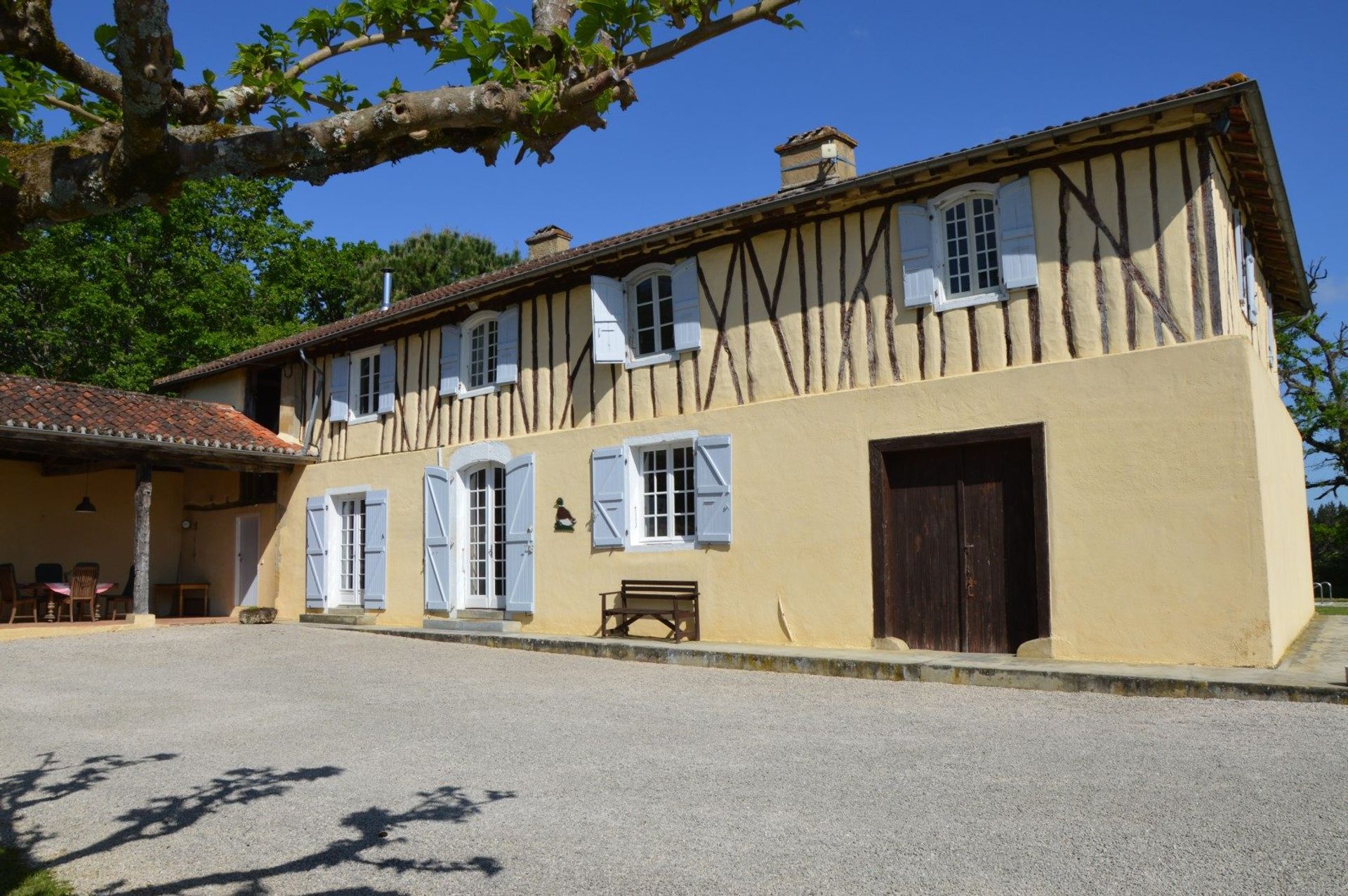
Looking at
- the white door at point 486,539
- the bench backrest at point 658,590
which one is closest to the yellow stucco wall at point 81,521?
the white door at point 486,539

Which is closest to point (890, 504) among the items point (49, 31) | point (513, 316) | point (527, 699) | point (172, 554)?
point (527, 699)

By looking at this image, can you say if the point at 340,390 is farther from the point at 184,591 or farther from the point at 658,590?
the point at 658,590

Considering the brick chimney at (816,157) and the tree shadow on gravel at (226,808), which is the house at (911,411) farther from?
the tree shadow on gravel at (226,808)

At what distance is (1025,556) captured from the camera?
27.6 ft

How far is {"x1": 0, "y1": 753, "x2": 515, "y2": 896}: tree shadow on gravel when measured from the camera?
11.8 ft

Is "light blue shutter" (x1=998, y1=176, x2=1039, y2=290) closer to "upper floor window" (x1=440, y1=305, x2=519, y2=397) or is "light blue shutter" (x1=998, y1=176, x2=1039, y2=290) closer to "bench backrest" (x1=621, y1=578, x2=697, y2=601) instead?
"bench backrest" (x1=621, y1=578, x2=697, y2=601)

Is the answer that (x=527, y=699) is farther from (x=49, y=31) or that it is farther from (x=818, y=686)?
(x=49, y=31)

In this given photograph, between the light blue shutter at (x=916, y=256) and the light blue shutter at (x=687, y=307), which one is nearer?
the light blue shutter at (x=916, y=256)

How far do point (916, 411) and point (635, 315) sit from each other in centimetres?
367

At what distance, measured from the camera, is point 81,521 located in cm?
1620

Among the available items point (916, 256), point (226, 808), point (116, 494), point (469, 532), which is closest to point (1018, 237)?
point (916, 256)

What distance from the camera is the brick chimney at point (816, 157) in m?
10.5

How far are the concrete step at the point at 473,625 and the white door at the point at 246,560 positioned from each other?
14.7 feet

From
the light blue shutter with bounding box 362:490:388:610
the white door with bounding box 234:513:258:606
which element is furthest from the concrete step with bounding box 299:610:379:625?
the white door with bounding box 234:513:258:606
